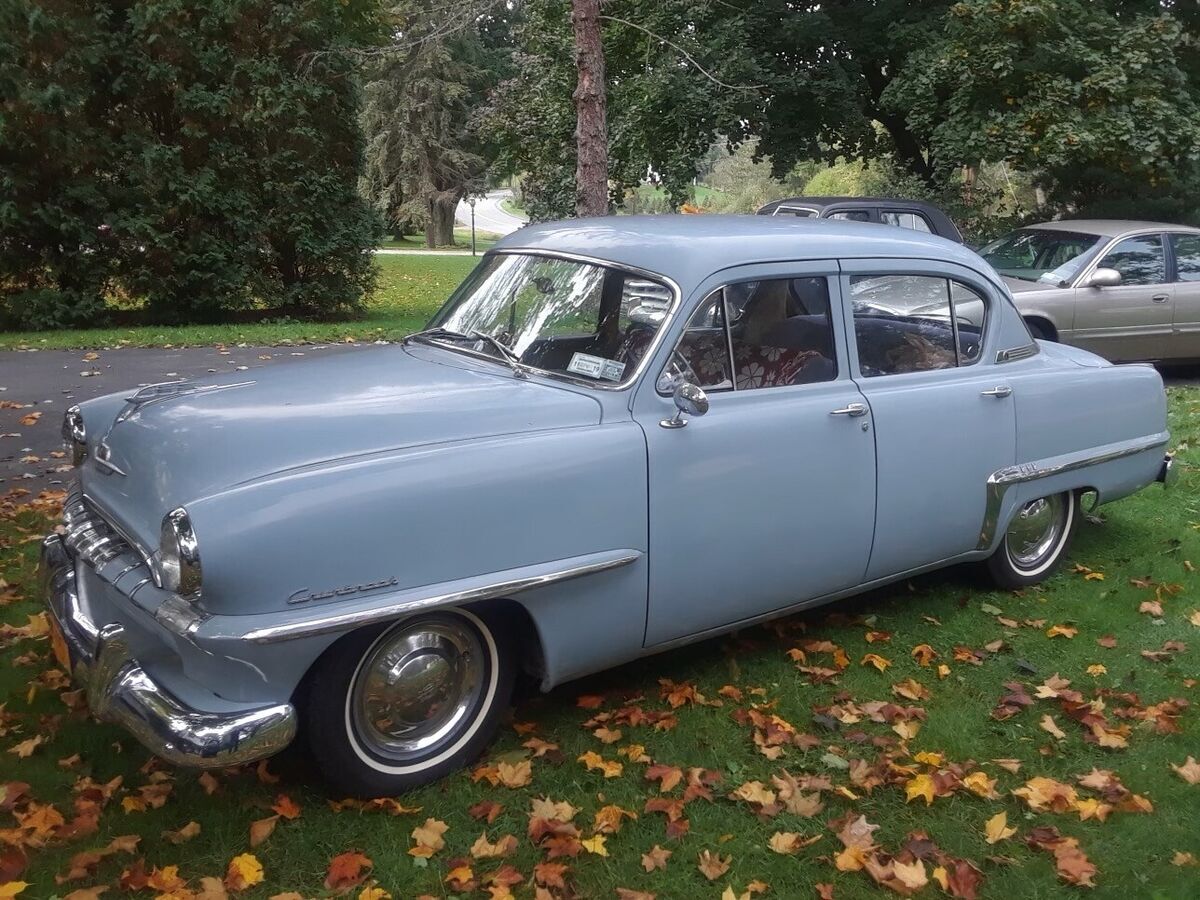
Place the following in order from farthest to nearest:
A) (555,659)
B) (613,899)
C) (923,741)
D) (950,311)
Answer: (950,311) → (923,741) → (555,659) → (613,899)

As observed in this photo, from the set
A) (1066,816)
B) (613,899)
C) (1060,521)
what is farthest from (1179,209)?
(613,899)

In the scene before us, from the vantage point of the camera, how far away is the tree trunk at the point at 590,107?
8.80 metres

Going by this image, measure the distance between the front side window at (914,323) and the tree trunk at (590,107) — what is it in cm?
470

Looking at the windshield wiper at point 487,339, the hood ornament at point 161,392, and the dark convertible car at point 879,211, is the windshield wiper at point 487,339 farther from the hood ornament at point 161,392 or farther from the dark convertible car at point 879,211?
the dark convertible car at point 879,211

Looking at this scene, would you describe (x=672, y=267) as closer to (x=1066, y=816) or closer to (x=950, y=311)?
(x=950, y=311)

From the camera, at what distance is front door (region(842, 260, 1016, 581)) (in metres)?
4.35

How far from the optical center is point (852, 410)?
13.7ft

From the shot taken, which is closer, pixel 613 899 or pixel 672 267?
pixel 613 899

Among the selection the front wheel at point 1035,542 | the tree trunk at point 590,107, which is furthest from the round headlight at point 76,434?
the tree trunk at point 590,107

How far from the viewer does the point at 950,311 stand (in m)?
4.79

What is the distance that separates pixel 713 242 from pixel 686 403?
73 centimetres

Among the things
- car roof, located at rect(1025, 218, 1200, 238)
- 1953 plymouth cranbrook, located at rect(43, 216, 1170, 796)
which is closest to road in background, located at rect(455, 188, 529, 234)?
car roof, located at rect(1025, 218, 1200, 238)

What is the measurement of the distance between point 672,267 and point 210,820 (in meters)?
2.43

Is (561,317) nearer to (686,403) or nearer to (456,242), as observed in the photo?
(686,403)
